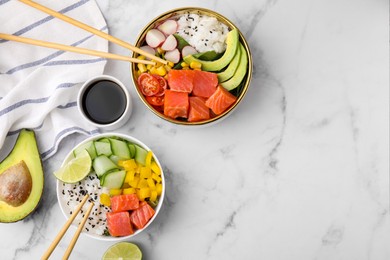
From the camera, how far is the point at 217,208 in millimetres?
1810

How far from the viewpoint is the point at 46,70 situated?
180 centimetres

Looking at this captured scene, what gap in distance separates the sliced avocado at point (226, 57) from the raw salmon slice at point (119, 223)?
0.54 metres

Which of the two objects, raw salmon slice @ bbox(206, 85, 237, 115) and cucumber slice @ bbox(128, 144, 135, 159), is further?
cucumber slice @ bbox(128, 144, 135, 159)

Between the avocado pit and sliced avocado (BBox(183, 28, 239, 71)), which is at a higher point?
sliced avocado (BBox(183, 28, 239, 71))

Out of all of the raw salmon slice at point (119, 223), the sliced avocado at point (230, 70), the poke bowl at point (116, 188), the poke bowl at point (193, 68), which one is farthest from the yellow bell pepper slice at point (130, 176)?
the sliced avocado at point (230, 70)

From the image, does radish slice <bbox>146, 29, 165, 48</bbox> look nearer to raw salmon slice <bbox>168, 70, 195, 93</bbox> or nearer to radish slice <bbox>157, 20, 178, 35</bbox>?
radish slice <bbox>157, 20, 178, 35</bbox>

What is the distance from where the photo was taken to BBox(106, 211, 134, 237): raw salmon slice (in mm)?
1651

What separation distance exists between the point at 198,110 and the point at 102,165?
36 cm

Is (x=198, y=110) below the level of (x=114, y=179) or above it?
above

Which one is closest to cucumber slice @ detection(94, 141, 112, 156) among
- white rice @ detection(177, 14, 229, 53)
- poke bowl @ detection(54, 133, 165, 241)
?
poke bowl @ detection(54, 133, 165, 241)

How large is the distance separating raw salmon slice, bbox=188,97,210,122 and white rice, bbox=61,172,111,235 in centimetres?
38

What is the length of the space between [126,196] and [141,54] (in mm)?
463

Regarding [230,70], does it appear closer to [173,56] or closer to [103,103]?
[173,56]

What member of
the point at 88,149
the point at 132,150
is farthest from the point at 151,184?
the point at 88,149
